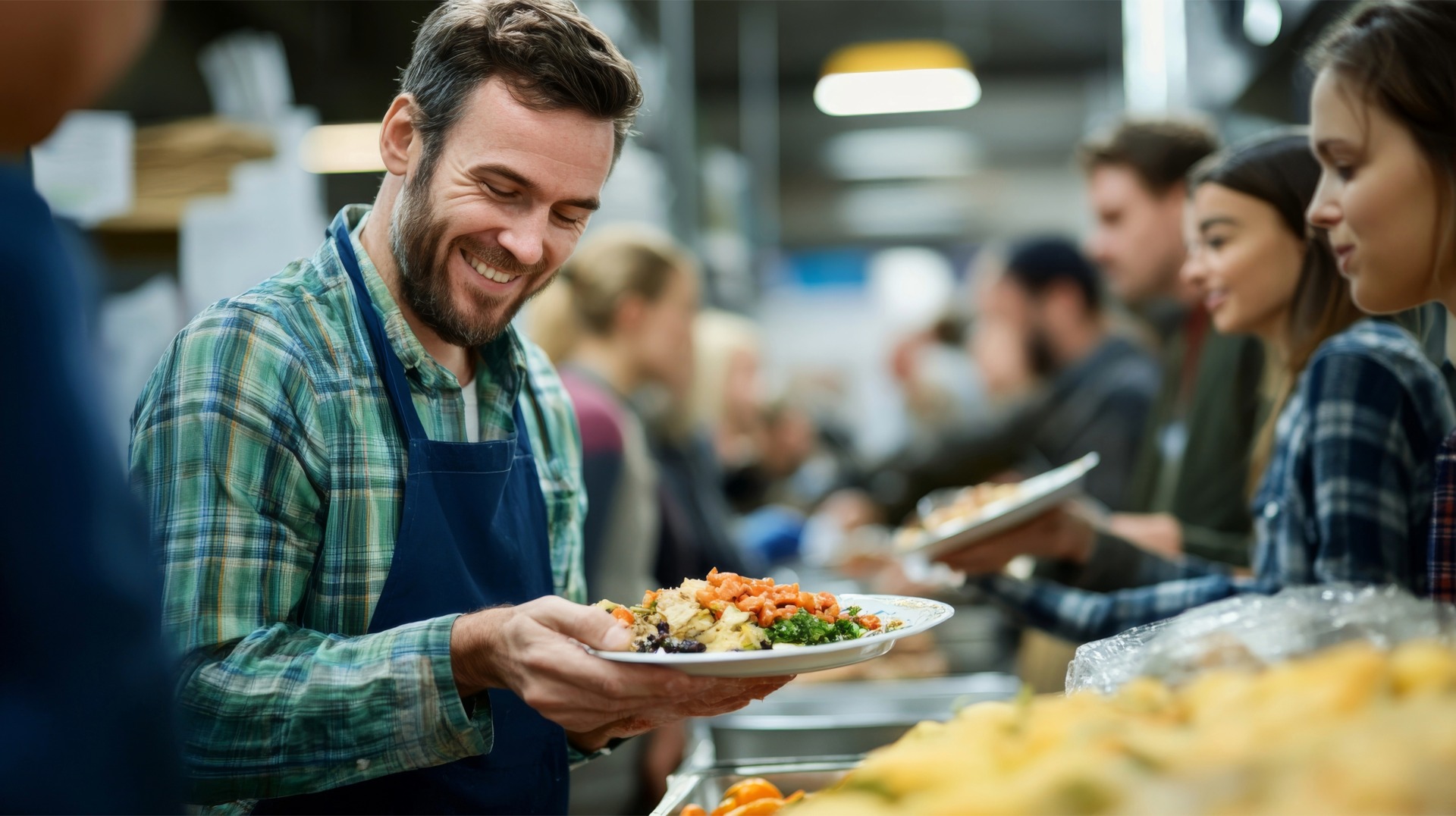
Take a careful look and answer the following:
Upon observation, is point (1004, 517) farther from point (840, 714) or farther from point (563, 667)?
point (563, 667)

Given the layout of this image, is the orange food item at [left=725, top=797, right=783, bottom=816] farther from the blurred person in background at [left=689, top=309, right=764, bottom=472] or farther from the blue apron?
the blurred person in background at [left=689, top=309, right=764, bottom=472]

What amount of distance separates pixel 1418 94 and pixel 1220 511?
1251 millimetres

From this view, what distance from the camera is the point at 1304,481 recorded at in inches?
70.4

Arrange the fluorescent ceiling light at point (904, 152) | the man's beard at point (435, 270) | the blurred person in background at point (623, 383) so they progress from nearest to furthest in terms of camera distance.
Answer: the man's beard at point (435, 270) < the blurred person in background at point (623, 383) < the fluorescent ceiling light at point (904, 152)

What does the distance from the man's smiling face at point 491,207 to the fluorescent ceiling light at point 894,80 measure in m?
6.50

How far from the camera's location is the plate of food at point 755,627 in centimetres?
113

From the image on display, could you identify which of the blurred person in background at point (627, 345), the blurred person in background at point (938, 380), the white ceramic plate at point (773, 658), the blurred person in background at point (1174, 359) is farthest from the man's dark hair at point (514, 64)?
the blurred person in background at point (938, 380)

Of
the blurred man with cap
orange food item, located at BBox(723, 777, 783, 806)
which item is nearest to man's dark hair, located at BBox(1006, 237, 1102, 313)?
the blurred man with cap

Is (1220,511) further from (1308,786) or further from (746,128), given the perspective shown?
(746,128)

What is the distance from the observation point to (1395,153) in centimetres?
146

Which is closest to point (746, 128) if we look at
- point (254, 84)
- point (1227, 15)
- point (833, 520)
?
point (833, 520)

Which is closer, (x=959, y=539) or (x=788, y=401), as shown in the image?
(x=959, y=539)

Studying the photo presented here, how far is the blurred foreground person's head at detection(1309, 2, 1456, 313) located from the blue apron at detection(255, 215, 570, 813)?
1.10 metres

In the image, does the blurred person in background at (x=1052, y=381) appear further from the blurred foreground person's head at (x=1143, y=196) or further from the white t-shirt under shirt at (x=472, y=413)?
the white t-shirt under shirt at (x=472, y=413)
